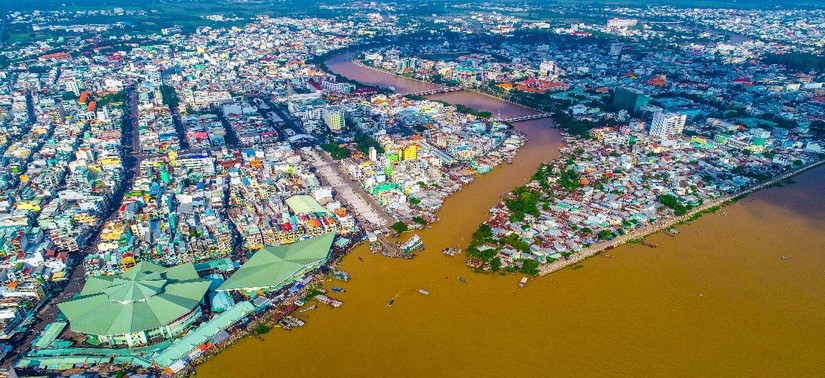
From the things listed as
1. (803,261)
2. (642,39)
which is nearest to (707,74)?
(642,39)

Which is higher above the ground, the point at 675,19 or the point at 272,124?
the point at 675,19

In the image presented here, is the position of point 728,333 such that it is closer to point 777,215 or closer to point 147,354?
point 777,215

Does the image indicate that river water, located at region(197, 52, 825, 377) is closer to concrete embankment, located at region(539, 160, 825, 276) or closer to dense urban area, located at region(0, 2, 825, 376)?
concrete embankment, located at region(539, 160, 825, 276)

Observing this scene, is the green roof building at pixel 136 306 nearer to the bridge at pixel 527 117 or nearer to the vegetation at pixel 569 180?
the vegetation at pixel 569 180

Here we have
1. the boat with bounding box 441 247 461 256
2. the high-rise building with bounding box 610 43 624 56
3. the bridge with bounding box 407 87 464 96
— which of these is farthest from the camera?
the high-rise building with bounding box 610 43 624 56

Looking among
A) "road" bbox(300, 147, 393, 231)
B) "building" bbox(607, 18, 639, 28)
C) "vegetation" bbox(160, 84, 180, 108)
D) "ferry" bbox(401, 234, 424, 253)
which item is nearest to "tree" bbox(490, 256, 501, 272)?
"ferry" bbox(401, 234, 424, 253)

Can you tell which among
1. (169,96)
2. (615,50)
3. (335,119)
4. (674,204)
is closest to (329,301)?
(674,204)

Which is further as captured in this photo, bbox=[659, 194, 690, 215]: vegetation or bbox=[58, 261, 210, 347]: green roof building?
bbox=[659, 194, 690, 215]: vegetation

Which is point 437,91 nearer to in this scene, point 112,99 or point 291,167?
point 291,167
